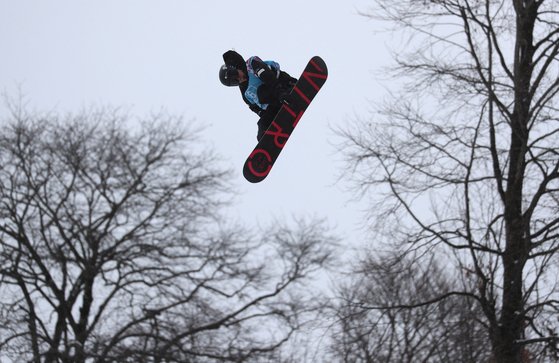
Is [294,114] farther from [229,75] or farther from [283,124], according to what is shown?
[229,75]

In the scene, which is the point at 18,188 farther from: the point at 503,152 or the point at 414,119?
the point at 503,152

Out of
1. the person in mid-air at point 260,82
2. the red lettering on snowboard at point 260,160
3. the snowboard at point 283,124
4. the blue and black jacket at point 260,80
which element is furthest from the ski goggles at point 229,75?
the red lettering on snowboard at point 260,160

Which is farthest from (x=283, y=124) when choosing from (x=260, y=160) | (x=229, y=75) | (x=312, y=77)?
(x=229, y=75)

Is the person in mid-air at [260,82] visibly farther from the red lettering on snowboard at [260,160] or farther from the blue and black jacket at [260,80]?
the red lettering on snowboard at [260,160]

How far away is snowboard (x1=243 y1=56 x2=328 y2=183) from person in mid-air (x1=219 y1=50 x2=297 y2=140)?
16 cm

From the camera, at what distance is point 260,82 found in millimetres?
10133

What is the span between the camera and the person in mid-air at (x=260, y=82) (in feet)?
32.4

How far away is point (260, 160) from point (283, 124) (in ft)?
1.99

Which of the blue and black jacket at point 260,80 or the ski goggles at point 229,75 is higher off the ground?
the blue and black jacket at point 260,80

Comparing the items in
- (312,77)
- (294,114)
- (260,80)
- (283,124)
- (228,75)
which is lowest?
(283,124)

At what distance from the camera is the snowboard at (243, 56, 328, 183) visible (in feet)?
32.6

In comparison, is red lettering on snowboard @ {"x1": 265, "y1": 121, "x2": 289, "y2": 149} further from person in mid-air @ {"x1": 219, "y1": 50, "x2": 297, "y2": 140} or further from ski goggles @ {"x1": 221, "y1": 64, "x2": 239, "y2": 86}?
ski goggles @ {"x1": 221, "y1": 64, "x2": 239, "y2": 86}

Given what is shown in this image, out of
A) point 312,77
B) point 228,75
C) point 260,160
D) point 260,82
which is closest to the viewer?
point 228,75

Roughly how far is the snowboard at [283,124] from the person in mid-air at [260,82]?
160 millimetres
